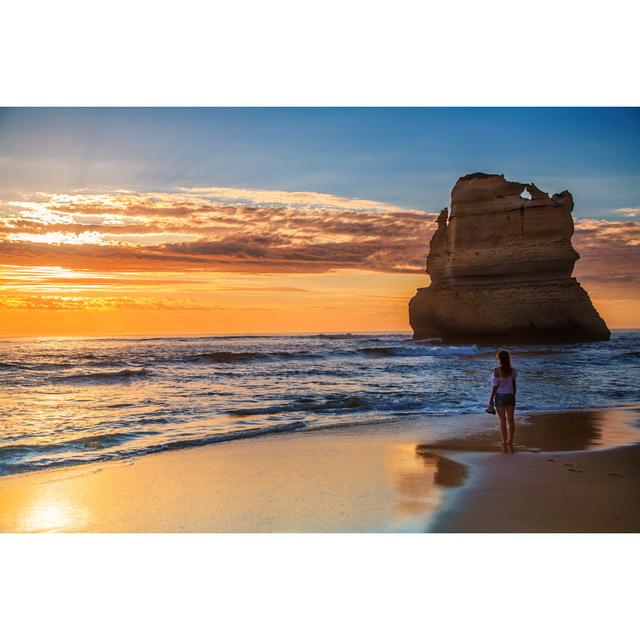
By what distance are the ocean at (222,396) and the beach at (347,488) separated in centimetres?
107

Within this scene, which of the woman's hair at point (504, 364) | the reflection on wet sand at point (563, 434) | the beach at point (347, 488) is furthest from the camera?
the reflection on wet sand at point (563, 434)

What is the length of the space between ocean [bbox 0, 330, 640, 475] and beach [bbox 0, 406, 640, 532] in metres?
1.07

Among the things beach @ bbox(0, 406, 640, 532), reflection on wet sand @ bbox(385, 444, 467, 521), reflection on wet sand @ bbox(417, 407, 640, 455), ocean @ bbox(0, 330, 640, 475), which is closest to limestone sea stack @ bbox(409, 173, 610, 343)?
ocean @ bbox(0, 330, 640, 475)

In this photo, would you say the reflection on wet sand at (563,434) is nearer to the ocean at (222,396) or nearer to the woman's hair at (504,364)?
the woman's hair at (504,364)

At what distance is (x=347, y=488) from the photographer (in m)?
6.26

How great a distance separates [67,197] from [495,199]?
30.9 metres

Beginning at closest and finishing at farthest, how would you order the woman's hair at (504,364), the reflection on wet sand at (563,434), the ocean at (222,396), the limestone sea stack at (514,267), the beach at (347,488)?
the beach at (347,488), the woman's hair at (504,364), the reflection on wet sand at (563,434), the ocean at (222,396), the limestone sea stack at (514,267)

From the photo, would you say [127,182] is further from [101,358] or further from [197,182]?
[101,358]

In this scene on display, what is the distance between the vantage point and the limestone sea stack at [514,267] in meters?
35.9

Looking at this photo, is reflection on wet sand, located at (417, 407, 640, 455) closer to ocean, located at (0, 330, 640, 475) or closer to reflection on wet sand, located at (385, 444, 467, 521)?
reflection on wet sand, located at (385, 444, 467, 521)

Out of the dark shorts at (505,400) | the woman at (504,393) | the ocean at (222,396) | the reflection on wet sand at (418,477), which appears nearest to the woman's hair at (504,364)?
the woman at (504,393)

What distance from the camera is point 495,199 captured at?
36812mm

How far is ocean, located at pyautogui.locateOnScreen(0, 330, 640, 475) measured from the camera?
8906 millimetres
